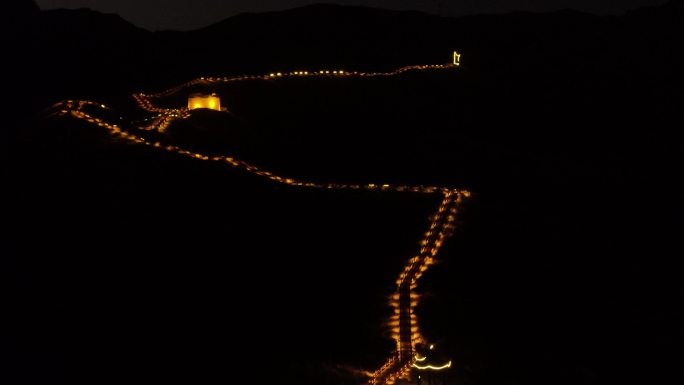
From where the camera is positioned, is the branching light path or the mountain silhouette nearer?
the branching light path

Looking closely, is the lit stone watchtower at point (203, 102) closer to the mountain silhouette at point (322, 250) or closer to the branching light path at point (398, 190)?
the branching light path at point (398, 190)

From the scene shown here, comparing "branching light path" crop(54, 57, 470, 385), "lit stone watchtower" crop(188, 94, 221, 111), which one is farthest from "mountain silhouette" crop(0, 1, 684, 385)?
"lit stone watchtower" crop(188, 94, 221, 111)

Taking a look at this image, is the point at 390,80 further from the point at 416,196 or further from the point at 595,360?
the point at 595,360

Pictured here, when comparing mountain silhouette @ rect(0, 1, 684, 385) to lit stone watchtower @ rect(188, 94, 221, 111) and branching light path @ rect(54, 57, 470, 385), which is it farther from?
lit stone watchtower @ rect(188, 94, 221, 111)

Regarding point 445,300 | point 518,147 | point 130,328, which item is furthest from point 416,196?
point 518,147

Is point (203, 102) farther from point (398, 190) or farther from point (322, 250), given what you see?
point (322, 250)

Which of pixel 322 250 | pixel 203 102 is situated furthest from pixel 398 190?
pixel 203 102

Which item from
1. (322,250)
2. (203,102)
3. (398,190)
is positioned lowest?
(322,250)

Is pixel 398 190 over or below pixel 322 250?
over

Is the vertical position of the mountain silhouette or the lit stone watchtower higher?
the lit stone watchtower

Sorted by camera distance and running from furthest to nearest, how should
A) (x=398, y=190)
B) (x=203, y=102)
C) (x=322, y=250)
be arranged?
(x=203, y=102) < (x=398, y=190) < (x=322, y=250)

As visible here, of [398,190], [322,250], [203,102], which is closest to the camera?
[322,250]
